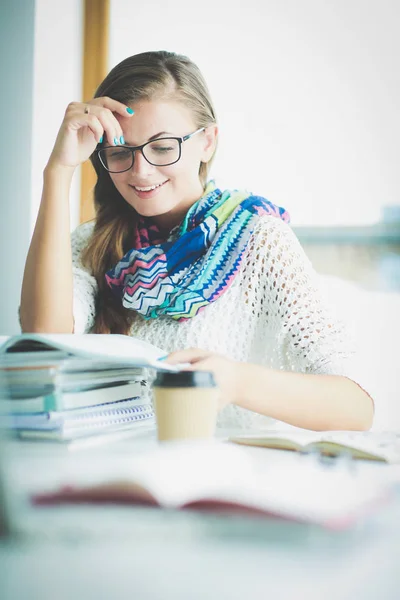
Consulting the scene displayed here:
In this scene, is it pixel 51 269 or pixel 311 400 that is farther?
pixel 51 269

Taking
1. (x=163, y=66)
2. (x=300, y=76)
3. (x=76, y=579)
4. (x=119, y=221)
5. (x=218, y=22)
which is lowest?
(x=76, y=579)

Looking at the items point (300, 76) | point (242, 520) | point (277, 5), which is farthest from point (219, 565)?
point (277, 5)

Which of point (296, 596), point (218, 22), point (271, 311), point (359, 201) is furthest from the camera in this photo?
point (218, 22)

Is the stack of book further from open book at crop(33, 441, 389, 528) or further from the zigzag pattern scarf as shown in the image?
the zigzag pattern scarf

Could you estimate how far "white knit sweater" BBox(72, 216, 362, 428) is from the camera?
49.4 inches

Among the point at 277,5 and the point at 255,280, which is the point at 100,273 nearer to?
the point at 255,280

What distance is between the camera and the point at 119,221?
154 cm

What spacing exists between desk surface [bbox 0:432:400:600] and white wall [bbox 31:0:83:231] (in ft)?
7.51

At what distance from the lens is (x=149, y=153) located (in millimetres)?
1307

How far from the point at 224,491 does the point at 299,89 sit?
2.37 m

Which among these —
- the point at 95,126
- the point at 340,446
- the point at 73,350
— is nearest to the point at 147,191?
the point at 95,126

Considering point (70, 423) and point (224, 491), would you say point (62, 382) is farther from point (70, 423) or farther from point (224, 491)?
point (224, 491)

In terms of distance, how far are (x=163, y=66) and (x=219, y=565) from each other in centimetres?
125

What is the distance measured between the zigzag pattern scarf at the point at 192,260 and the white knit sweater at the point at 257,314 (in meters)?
0.03
